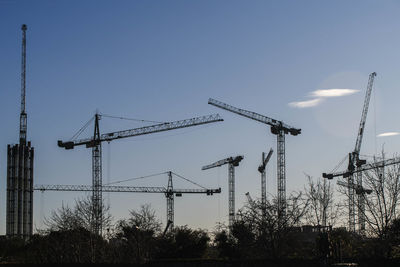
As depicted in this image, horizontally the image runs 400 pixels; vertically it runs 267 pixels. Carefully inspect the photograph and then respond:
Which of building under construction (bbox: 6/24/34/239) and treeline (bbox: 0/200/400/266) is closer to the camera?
treeline (bbox: 0/200/400/266)

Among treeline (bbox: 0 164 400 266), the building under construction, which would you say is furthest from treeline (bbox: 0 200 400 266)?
the building under construction

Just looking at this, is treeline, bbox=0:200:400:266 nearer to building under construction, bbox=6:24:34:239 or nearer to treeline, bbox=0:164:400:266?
treeline, bbox=0:164:400:266

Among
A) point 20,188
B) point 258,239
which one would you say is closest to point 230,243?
point 258,239

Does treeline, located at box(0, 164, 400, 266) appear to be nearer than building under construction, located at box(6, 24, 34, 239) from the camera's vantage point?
Yes

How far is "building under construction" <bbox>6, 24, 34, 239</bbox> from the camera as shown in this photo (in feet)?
478

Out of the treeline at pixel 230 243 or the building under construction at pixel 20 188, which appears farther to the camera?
the building under construction at pixel 20 188

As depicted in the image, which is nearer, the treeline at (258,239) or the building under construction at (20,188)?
the treeline at (258,239)

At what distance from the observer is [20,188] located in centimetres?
14825

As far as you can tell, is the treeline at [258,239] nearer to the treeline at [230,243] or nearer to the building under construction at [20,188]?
Result: the treeline at [230,243]

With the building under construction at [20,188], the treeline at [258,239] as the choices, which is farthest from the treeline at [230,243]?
the building under construction at [20,188]

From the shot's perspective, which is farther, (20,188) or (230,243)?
(20,188)

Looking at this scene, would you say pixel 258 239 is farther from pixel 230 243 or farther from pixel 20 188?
pixel 20 188

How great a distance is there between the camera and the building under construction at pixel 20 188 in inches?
5733

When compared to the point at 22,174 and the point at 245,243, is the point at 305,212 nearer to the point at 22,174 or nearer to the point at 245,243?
the point at 245,243
